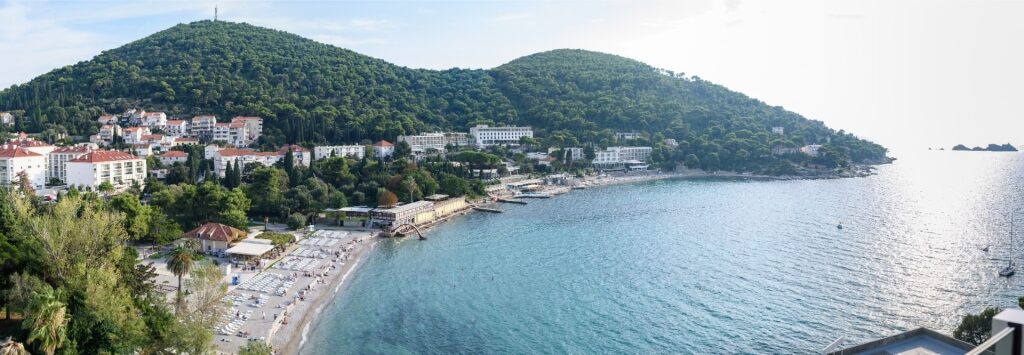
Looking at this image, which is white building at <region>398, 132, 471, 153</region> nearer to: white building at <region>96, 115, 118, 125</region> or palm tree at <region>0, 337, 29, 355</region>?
white building at <region>96, 115, 118, 125</region>

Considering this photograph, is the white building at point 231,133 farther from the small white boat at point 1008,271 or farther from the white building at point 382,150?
the small white boat at point 1008,271

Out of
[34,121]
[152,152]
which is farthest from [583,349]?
[34,121]

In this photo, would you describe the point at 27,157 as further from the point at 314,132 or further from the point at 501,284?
the point at 501,284

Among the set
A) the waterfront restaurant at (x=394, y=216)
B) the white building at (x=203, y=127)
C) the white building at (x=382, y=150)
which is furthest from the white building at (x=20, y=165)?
the white building at (x=382, y=150)

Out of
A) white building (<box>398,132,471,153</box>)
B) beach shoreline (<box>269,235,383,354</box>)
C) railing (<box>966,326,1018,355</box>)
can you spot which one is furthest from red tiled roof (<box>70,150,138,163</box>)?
railing (<box>966,326,1018,355</box>)

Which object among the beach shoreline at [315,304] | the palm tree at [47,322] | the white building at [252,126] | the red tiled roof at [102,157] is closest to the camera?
the palm tree at [47,322]

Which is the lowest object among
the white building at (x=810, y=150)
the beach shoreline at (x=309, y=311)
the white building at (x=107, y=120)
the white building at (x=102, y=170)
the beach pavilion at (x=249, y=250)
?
the beach shoreline at (x=309, y=311)
